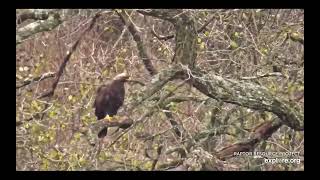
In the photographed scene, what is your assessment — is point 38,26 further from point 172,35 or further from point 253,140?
point 253,140

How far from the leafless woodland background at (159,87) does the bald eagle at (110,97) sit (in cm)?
5

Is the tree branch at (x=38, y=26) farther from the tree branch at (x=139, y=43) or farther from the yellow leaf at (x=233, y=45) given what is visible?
the yellow leaf at (x=233, y=45)

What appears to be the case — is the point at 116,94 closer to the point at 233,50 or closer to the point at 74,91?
the point at 74,91

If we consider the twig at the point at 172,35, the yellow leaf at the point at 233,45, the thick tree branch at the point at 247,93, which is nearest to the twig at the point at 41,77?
the twig at the point at 172,35

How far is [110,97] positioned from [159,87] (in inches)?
13.4

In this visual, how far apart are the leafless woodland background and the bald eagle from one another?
0.18 ft

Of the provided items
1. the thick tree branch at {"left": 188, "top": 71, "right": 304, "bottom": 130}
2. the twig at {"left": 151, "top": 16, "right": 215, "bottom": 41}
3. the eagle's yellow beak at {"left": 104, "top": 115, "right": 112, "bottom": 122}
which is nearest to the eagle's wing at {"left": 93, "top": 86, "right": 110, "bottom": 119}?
the eagle's yellow beak at {"left": 104, "top": 115, "right": 112, "bottom": 122}

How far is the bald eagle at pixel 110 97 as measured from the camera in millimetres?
4609

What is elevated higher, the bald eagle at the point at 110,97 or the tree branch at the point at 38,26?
the tree branch at the point at 38,26

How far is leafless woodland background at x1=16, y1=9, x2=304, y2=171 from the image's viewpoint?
4516mm

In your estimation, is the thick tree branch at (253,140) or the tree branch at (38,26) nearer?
the tree branch at (38,26)
